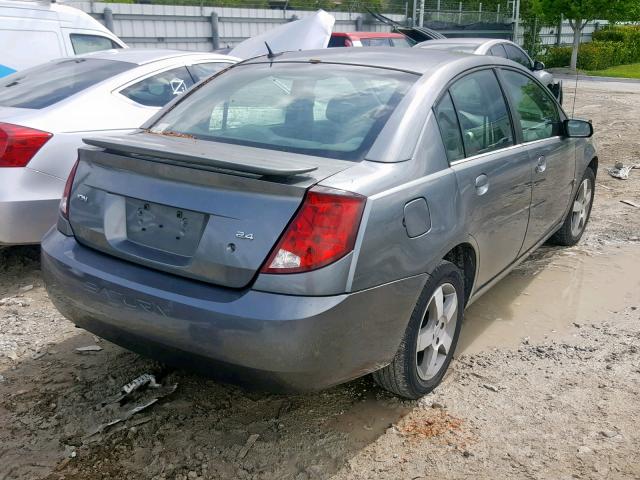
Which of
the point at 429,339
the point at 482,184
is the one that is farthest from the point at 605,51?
the point at 429,339

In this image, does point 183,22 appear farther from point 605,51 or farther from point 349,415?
point 605,51

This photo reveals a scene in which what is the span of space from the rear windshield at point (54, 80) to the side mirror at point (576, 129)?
3431 mm

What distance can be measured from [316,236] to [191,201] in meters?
0.53

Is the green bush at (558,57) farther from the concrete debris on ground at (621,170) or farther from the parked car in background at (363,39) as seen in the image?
the concrete debris on ground at (621,170)

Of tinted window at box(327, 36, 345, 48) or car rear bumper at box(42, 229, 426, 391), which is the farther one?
tinted window at box(327, 36, 345, 48)

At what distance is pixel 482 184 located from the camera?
132 inches

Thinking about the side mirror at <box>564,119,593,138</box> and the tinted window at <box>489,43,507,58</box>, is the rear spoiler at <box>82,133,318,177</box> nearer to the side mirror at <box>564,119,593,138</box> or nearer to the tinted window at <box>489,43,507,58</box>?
the side mirror at <box>564,119,593,138</box>

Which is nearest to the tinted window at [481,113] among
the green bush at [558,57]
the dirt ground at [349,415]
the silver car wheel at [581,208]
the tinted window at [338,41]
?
the dirt ground at [349,415]

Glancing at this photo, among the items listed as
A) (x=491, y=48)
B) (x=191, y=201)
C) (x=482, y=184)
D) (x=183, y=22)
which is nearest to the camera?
(x=191, y=201)

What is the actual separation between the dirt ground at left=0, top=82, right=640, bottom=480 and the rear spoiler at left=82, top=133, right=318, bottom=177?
1.21m

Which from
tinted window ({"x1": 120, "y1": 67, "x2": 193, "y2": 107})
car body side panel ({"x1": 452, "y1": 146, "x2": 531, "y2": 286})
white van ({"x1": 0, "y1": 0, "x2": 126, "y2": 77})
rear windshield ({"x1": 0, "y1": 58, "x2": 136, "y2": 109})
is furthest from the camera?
white van ({"x1": 0, "y1": 0, "x2": 126, "y2": 77})

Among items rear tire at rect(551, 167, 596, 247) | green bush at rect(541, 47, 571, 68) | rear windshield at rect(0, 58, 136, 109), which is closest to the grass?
green bush at rect(541, 47, 571, 68)

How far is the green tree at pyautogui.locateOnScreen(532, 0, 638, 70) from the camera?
26031 millimetres

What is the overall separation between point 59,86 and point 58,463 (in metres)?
3.25
